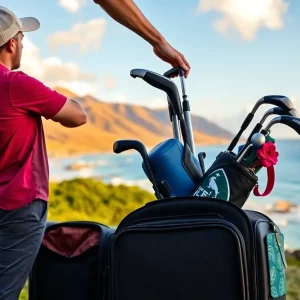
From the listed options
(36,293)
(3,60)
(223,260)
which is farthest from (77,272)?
(3,60)

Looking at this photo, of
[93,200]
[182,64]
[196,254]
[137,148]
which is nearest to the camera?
[196,254]

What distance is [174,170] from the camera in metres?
1.81

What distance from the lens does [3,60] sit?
70.5 inches

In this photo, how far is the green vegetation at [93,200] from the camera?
5043mm

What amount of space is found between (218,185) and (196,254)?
0.21 m

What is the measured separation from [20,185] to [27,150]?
94 mm

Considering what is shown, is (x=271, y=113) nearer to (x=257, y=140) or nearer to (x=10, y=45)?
(x=257, y=140)

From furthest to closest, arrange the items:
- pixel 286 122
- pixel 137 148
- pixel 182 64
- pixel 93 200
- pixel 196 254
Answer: pixel 93 200 → pixel 182 64 → pixel 137 148 → pixel 286 122 → pixel 196 254

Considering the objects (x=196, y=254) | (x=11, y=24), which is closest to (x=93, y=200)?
(x=11, y=24)

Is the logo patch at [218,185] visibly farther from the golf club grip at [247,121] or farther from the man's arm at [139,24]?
the man's arm at [139,24]

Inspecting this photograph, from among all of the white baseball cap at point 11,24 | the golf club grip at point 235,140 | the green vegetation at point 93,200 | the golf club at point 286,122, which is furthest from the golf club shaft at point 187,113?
the green vegetation at point 93,200

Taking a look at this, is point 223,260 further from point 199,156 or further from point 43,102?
point 43,102

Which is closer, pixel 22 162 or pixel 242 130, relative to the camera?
pixel 22 162

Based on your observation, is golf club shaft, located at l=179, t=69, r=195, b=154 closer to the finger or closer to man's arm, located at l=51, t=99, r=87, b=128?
the finger
